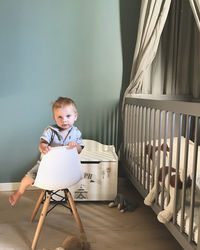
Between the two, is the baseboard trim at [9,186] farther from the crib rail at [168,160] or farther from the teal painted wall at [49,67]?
the crib rail at [168,160]

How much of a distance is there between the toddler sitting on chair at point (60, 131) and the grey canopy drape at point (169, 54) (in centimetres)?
92

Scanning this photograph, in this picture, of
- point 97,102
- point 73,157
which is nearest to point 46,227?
point 73,157

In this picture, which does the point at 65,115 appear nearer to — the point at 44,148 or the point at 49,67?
the point at 44,148

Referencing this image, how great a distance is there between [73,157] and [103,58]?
1.35 m

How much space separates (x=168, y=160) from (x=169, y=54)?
1369mm

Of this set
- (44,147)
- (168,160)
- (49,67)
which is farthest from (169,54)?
(44,147)

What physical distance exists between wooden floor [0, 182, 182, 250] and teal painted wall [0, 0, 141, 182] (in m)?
0.62

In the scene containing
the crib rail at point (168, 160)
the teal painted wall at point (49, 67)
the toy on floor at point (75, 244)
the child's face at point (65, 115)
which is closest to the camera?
the crib rail at point (168, 160)

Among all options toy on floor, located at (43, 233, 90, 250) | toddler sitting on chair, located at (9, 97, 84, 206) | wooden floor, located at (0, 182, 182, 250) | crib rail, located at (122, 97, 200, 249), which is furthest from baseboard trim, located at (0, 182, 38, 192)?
toy on floor, located at (43, 233, 90, 250)

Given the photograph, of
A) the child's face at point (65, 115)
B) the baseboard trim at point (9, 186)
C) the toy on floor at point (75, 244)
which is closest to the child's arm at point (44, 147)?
the child's face at point (65, 115)

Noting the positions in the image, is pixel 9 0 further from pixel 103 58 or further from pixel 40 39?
pixel 103 58

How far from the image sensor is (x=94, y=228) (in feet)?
5.99

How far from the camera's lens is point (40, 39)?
2482 mm

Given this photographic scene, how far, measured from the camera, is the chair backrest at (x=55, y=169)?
151 cm
